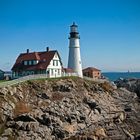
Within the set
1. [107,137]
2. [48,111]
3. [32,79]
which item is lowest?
[107,137]

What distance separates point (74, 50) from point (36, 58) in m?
7.45

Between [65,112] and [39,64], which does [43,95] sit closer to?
[65,112]

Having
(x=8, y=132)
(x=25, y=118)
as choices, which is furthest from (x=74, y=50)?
(x=8, y=132)

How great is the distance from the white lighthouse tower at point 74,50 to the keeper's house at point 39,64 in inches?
147

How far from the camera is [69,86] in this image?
4697 centimetres

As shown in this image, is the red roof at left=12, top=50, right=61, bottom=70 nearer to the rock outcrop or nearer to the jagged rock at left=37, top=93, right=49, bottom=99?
the jagged rock at left=37, top=93, right=49, bottom=99

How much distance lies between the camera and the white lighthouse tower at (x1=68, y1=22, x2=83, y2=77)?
57094 mm

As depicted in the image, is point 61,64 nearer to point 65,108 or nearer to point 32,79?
point 32,79

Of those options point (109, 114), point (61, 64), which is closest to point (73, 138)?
point (109, 114)

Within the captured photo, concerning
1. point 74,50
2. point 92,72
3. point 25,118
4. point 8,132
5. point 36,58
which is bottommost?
point 8,132

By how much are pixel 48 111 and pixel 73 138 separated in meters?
5.60

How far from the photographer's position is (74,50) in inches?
2250

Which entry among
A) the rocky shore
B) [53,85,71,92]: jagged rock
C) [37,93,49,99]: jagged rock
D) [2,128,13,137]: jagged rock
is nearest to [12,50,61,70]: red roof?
the rocky shore

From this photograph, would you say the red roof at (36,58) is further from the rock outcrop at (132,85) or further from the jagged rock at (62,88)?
the rock outcrop at (132,85)
